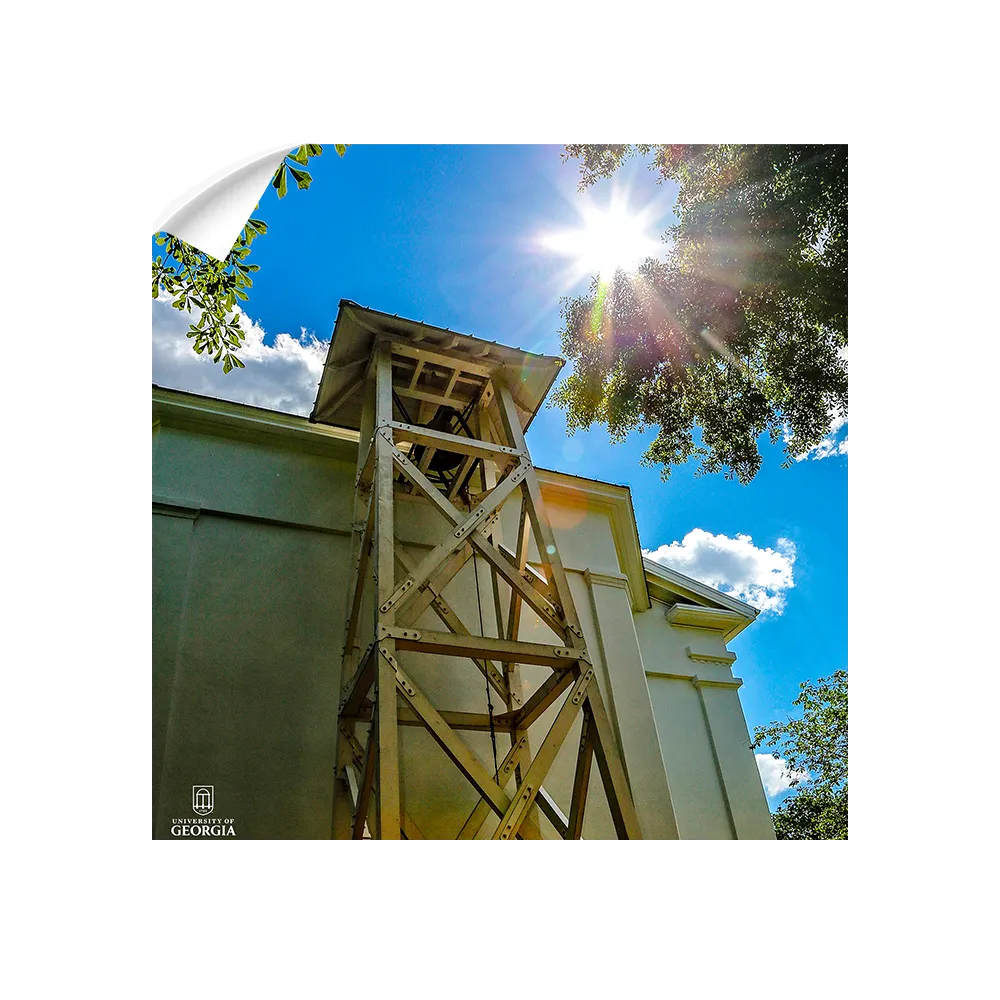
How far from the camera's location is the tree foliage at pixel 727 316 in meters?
6.20

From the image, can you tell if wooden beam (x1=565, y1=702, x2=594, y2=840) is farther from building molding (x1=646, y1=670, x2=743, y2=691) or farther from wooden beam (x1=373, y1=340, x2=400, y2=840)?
building molding (x1=646, y1=670, x2=743, y2=691)

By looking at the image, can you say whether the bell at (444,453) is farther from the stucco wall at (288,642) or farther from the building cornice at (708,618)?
the building cornice at (708,618)

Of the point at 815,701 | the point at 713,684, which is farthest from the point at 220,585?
the point at 815,701

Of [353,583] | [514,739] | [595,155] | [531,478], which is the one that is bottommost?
[514,739]

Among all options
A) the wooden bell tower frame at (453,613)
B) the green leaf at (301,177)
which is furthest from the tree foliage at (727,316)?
the green leaf at (301,177)

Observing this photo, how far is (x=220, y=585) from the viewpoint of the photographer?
6.48 meters

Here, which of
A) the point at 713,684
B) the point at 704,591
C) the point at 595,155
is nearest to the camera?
the point at 595,155

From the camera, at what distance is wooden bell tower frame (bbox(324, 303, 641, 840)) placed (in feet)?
14.8

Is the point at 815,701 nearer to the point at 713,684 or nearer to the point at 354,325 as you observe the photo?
the point at 713,684

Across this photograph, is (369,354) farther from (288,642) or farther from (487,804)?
(487,804)

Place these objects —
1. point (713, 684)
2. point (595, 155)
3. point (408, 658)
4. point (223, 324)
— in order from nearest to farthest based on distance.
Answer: point (223, 324) < point (408, 658) < point (595, 155) < point (713, 684)

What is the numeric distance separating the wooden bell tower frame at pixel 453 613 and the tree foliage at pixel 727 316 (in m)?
1.81

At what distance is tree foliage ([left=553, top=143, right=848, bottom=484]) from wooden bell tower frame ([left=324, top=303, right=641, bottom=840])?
1.81 m

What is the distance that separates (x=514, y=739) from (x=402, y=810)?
104cm
